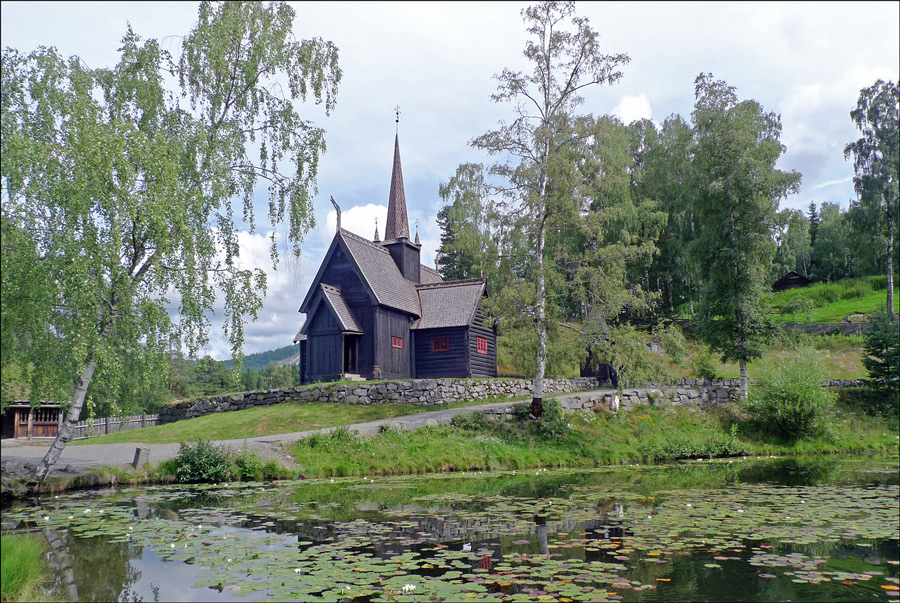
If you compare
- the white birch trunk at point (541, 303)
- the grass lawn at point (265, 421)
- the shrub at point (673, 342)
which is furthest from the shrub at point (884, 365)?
the grass lawn at point (265, 421)

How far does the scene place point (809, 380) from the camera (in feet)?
73.6

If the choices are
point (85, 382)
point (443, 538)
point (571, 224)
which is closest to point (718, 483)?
point (443, 538)

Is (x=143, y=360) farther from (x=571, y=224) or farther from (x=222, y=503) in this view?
Answer: (x=571, y=224)

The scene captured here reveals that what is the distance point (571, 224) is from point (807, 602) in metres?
16.5

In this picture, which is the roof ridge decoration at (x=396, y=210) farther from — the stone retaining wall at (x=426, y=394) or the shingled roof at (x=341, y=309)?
the stone retaining wall at (x=426, y=394)

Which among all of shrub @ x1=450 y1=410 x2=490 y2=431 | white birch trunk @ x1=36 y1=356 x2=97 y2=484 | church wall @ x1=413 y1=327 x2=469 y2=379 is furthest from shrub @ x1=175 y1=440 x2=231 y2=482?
church wall @ x1=413 y1=327 x2=469 y2=379

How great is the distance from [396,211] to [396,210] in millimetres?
77

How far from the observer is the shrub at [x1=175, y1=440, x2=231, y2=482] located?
1402cm

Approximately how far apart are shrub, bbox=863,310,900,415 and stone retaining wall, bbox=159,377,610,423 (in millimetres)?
16424

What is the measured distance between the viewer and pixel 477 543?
734cm

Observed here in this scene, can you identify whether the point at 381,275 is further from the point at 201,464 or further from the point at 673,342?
the point at 201,464

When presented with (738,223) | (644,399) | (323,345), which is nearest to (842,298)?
(738,223)

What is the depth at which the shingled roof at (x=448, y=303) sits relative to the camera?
32.1 metres

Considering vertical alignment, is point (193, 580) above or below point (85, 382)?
below
